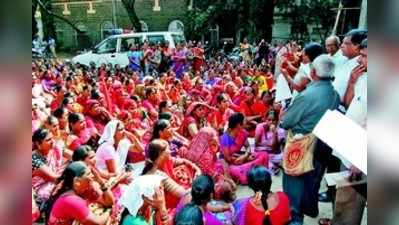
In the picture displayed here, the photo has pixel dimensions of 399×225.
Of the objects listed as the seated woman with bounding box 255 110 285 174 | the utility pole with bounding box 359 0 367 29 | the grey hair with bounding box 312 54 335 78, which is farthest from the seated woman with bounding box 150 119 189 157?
the utility pole with bounding box 359 0 367 29

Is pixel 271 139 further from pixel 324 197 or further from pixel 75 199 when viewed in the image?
pixel 75 199

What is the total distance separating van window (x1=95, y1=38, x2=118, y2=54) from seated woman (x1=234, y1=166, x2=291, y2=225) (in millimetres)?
514

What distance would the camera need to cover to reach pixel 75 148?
5.43 ft

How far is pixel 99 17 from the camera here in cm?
160

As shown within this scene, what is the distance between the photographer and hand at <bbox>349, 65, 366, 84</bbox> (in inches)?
55.9

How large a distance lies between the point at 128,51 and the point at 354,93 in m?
0.64

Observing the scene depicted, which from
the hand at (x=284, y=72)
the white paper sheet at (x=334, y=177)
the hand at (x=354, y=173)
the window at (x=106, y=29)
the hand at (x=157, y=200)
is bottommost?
the hand at (x=157, y=200)

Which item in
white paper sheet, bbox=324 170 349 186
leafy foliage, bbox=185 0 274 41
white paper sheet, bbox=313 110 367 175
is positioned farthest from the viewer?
leafy foliage, bbox=185 0 274 41

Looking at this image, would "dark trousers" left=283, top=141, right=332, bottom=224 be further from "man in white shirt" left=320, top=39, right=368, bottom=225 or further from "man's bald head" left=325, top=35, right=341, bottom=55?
"man's bald head" left=325, top=35, right=341, bottom=55

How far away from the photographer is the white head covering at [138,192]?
1.57 meters

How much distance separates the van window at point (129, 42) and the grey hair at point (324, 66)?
19.2 inches

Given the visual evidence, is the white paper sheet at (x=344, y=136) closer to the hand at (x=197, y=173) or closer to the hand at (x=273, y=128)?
the hand at (x=273, y=128)

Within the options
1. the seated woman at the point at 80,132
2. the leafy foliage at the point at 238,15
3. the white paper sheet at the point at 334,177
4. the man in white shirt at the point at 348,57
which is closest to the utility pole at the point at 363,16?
the man in white shirt at the point at 348,57

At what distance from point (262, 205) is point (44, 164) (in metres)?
0.62
